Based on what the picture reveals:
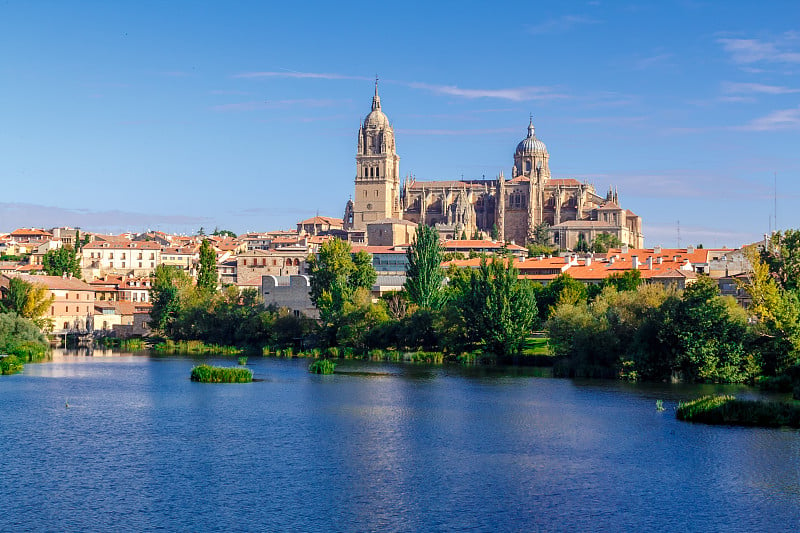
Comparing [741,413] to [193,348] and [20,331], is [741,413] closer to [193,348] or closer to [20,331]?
[20,331]

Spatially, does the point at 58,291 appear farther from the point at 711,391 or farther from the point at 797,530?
the point at 797,530

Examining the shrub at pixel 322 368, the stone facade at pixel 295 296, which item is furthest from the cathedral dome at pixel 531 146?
the shrub at pixel 322 368

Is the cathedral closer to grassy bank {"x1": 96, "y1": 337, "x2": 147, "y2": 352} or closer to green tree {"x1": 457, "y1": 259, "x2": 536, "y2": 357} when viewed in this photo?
grassy bank {"x1": 96, "y1": 337, "x2": 147, "y2": 352}

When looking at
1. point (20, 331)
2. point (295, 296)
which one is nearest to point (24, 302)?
point (20, 331)

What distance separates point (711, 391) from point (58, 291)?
53.3 meters

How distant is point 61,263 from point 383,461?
73.7 meters

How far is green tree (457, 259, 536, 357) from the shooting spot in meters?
52.9

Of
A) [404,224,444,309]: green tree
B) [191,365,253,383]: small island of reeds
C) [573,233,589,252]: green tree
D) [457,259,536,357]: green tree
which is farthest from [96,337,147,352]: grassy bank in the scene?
[573,233,589,252]: green tree

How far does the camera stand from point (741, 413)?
3184 centimetres

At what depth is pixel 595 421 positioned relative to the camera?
107 feet

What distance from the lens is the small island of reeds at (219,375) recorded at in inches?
1718

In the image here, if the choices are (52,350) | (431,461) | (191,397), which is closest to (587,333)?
(191,397)

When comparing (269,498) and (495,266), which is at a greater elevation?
(495,266)

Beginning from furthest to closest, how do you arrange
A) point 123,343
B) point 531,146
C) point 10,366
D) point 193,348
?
point 531,146
point 123,343
point 193,348
point 10,366
